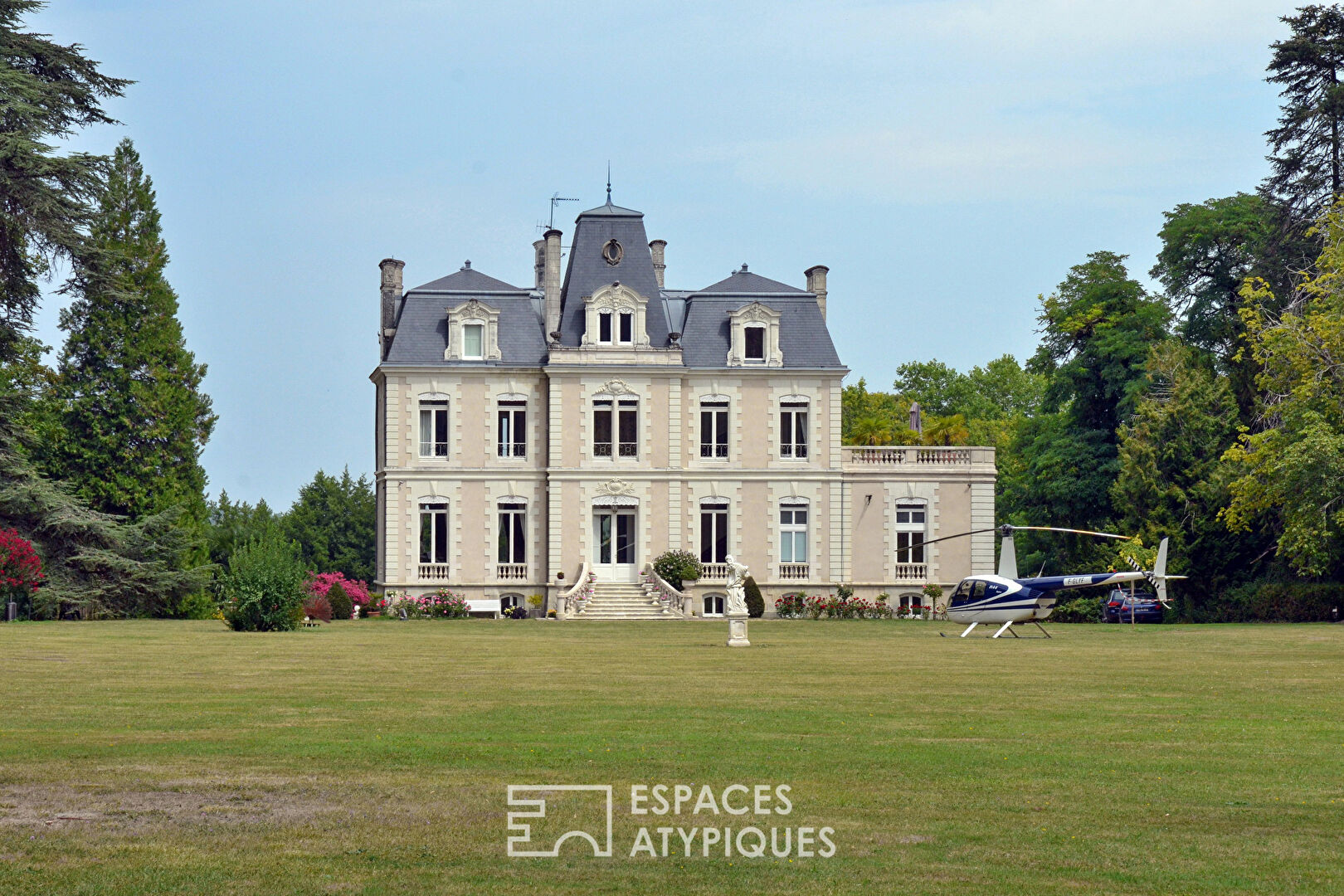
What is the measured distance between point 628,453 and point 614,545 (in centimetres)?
306

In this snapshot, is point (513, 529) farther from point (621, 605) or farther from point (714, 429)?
point (714, 429)

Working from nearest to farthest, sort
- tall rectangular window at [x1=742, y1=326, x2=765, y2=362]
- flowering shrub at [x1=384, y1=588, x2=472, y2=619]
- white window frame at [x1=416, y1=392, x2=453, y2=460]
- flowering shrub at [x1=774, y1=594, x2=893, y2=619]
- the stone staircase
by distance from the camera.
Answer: the stone staircase < flowering shrub at [x1=384, y1=588, x2=472, y2=619] < flowering shrub at [x1=774, y1=594, x2=893, y2=619] < white window frame at [x1=416, y1=392, x2=453, y2=460] < tall rectangular window at [x1=742, y1=326, x2=765, y2=362]

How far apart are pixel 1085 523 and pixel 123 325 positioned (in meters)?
33.4

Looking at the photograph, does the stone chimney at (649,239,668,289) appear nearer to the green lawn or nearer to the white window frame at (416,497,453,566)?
the white window frame at (416,497,453,566)

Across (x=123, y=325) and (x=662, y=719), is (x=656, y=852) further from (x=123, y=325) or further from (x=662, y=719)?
(x=123, y=325)

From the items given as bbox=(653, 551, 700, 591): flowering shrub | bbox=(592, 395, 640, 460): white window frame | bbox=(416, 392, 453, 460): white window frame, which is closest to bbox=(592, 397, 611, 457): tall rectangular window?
bbox=(592, 395, 640, 460): white window frame

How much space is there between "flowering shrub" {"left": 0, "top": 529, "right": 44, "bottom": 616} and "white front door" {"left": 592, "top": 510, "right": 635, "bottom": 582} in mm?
17698

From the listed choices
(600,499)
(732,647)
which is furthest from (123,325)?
(732,647)

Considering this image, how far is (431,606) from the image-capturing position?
50875 mm

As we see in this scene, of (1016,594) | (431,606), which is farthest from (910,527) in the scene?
(1016,594)

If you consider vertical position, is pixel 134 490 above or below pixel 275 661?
above

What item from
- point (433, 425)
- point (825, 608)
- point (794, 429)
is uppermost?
point (433, 425)

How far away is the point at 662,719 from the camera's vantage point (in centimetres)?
1695

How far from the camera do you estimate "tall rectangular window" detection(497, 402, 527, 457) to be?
52.8 m
